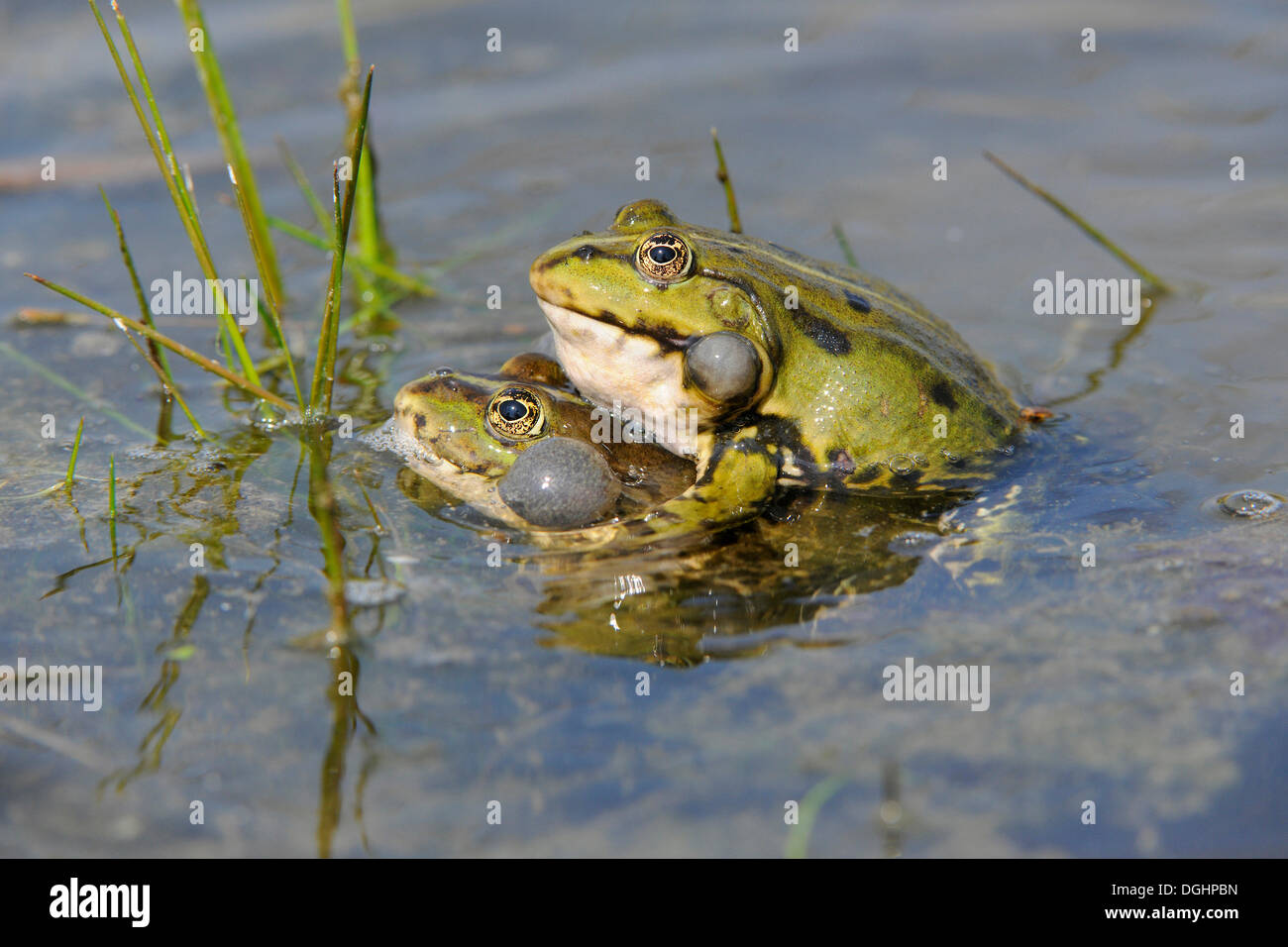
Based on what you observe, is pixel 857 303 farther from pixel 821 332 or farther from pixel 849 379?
pixel 849 379

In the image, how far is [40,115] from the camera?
9.70 m

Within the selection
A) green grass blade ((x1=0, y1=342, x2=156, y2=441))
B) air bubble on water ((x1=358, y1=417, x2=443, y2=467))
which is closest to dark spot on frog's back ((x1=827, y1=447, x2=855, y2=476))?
air bubble on water ((x1=358, y1=417, x2=443, y2=467))

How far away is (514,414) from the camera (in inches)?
208

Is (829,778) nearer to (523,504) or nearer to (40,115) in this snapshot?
(523,504)

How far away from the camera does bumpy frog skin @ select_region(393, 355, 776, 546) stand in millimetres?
5062

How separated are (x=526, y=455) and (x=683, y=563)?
83 cm

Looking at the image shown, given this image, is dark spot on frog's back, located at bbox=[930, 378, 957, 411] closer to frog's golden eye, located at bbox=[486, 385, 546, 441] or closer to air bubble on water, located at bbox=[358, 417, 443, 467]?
frog's golden eye, located at bbox=[486, 385, 546, 441]

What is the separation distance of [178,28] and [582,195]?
477cm

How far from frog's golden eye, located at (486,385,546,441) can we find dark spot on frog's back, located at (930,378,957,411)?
5.96 ft

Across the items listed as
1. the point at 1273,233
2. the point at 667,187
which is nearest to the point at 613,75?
the point at 667,187

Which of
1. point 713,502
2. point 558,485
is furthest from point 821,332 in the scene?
point 558,485

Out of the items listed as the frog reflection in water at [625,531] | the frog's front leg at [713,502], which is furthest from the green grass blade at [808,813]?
the frog's front leg at [713,502]

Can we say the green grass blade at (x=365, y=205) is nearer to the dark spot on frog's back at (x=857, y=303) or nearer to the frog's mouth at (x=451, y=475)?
the frog's mouth at (x=451, y=475)
